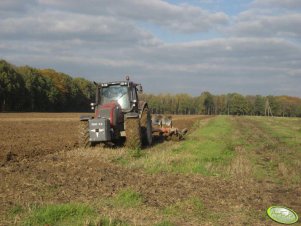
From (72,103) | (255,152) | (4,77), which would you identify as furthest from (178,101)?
(255,152)

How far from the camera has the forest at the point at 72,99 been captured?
7644cm

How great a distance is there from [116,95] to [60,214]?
1076cm

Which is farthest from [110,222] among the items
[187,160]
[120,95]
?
[120,95]

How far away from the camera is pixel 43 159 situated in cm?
1296

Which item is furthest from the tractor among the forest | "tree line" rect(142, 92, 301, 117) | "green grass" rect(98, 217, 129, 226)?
"tree line" rect(142, 92, 301, 117)

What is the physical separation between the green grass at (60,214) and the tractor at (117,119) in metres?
8.27

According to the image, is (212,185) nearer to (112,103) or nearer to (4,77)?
(112,103)

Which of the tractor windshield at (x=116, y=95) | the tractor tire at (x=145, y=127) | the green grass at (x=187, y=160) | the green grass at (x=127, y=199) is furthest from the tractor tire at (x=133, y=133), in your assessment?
the green grass at (x=127, y=199)

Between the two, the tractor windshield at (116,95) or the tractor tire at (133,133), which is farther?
the tractor windshield at (116,95)

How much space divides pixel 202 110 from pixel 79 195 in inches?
4867

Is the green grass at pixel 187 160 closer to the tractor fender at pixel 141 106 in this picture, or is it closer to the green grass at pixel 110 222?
the tractor fender at pixel 141 106

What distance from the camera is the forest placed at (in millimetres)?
76438

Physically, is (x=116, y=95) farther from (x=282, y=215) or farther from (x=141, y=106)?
(x=282, y=215)

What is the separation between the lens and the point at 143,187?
8.91 meters
